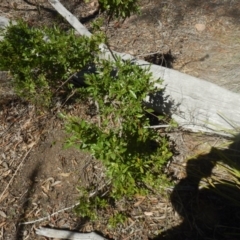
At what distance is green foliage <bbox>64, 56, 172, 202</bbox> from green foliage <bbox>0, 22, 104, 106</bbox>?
0.87ft

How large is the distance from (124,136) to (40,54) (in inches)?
42.4

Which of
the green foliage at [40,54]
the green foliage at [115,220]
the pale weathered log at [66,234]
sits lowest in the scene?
the pale weathered log at [66,234]

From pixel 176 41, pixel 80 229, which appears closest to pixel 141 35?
pixel 176 41

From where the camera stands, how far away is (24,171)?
13.2 ft

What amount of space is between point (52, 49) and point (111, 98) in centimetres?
69

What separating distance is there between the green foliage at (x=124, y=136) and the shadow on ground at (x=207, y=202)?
1.05 feet

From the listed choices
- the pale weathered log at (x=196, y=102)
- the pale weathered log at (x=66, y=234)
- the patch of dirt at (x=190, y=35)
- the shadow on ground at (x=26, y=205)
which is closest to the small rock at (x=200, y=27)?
the patch of dirt at (x=190, y=35)

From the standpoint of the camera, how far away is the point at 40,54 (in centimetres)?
372

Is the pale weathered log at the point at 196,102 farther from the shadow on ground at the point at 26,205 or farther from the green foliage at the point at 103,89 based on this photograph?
the shadow on ground at the point at 26,205

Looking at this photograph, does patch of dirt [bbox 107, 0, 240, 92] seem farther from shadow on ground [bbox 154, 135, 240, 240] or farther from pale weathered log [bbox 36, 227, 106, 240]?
pale weathered log [bbox 36, 227, 106, 240]

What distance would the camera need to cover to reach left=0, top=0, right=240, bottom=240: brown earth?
366 cm

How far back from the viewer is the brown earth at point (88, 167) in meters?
3.66

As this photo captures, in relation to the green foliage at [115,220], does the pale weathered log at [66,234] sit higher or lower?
lower

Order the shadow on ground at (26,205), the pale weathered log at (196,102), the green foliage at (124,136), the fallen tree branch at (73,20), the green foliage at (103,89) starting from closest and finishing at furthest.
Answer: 1. the green foliage at (124,136)
2. the green foliage at (103,89)
3. the shadow on ground at (26,205)
4. the pale weathered log at (196,102)
5. the fallen tree branch at (73,20)
